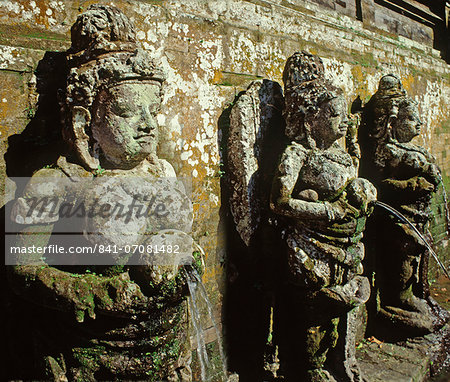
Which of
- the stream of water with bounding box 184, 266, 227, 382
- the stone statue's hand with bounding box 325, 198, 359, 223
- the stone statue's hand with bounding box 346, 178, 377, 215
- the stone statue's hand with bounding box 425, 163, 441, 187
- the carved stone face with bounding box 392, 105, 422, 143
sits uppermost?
the carved stone face with bounding box 392, 105, 422, 143

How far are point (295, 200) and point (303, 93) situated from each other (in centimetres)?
100

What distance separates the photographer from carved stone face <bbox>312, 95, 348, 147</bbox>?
318cm

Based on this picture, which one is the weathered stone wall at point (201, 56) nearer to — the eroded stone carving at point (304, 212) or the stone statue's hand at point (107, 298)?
the eroded stone carving at point (304, 212)

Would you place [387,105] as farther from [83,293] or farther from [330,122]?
[83,293]

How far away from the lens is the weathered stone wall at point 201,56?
8.35 ft

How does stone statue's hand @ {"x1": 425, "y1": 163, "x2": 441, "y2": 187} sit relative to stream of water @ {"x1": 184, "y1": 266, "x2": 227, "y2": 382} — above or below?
above

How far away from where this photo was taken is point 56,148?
2.62 meters

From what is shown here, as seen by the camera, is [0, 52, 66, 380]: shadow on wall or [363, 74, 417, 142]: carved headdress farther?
[363, 74, 417, 142]: carved headdress

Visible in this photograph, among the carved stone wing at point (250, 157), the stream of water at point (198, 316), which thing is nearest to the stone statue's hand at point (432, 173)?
the carved stone wing at point (250, 157)

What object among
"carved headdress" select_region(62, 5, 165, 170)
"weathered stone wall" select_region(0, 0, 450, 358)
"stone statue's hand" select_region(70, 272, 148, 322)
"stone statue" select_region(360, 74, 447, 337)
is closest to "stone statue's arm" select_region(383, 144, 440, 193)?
"stone statue" select_region(360, 74, 447, 337)

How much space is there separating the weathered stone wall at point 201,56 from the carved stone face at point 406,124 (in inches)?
26.0

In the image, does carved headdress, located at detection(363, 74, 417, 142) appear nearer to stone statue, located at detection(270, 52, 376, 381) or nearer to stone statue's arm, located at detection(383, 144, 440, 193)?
stone statue's arm, located at detection(383, 144, 440, 193)

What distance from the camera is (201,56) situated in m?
3.34

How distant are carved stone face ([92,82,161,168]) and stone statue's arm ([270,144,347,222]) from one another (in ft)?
3.92
